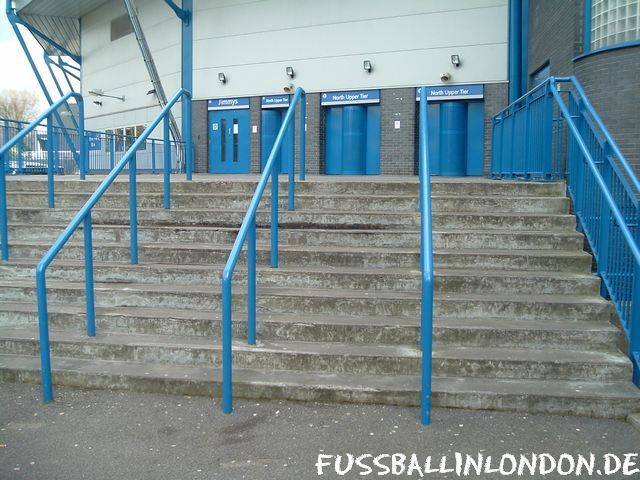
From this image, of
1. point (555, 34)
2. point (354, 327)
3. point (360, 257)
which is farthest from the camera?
point (555, 34)

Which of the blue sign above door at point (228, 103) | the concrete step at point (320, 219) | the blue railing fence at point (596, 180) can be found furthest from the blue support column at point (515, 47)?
the concrete step at point (320, 219)

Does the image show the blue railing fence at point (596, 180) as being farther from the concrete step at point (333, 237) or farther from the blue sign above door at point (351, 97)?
the blue sign above door at point (351, 97)

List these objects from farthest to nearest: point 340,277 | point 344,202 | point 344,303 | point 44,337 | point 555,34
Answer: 1. point 555,34
2. point 344,202
3. point 340,277
4. point 344,303
5. point 44,337

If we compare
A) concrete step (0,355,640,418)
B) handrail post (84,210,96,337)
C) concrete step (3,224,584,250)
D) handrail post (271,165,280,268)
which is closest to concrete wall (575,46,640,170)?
concrete step (3,224,584,250)

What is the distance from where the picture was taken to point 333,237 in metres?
5.50

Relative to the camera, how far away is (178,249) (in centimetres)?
541

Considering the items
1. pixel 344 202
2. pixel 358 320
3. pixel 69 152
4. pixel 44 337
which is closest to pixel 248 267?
pixel 358 320

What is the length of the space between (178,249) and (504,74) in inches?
457

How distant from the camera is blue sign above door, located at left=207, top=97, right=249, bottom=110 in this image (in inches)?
687

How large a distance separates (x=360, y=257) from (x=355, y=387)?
62.7 inches

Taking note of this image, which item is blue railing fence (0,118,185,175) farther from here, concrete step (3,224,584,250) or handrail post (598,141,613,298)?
handrail post (598,141,613,298)

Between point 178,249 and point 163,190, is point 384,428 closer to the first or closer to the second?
point 178,249

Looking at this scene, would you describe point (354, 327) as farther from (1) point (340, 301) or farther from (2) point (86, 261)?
(2) point (86, 261)

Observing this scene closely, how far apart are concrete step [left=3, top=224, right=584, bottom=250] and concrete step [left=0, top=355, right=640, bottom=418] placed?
5.43 ft
